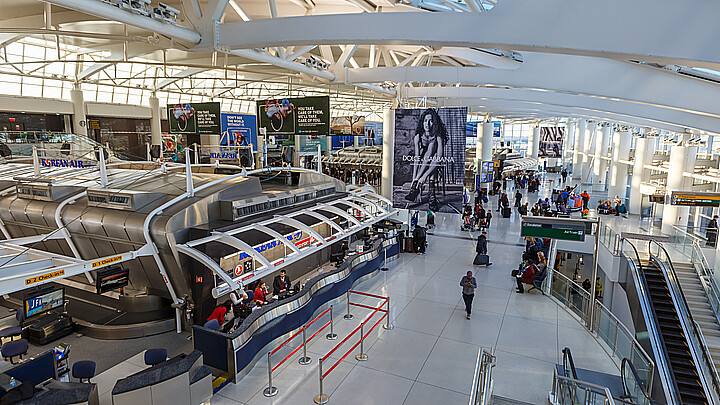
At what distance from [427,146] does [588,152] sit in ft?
134

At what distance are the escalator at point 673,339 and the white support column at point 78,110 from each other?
1167 inches

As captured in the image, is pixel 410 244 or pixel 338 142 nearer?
pixel 410 244

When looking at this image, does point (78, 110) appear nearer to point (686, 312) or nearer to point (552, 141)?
point (686, 312)

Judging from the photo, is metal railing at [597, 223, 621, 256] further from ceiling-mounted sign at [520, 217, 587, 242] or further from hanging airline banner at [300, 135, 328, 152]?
hanging airline banner at [300, 135, 328, 152]

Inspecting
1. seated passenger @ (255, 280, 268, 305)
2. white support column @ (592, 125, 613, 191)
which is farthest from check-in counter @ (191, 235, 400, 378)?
white support column @ (592, 125, 613, 191)

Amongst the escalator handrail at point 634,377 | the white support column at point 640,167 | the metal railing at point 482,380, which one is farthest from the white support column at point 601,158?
the metal railing at point 482,380

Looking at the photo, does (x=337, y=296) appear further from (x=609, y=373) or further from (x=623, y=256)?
(x=623, y=256)

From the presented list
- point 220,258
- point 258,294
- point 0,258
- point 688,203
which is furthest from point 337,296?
point 688,203

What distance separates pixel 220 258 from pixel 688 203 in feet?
57.6

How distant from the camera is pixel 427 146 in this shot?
13.2 meters

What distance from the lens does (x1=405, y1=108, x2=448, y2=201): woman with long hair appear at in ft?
42.5

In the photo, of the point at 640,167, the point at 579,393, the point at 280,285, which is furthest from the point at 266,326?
the point at 640,167

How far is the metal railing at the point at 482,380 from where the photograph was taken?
19.6 ft

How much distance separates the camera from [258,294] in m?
10.2
